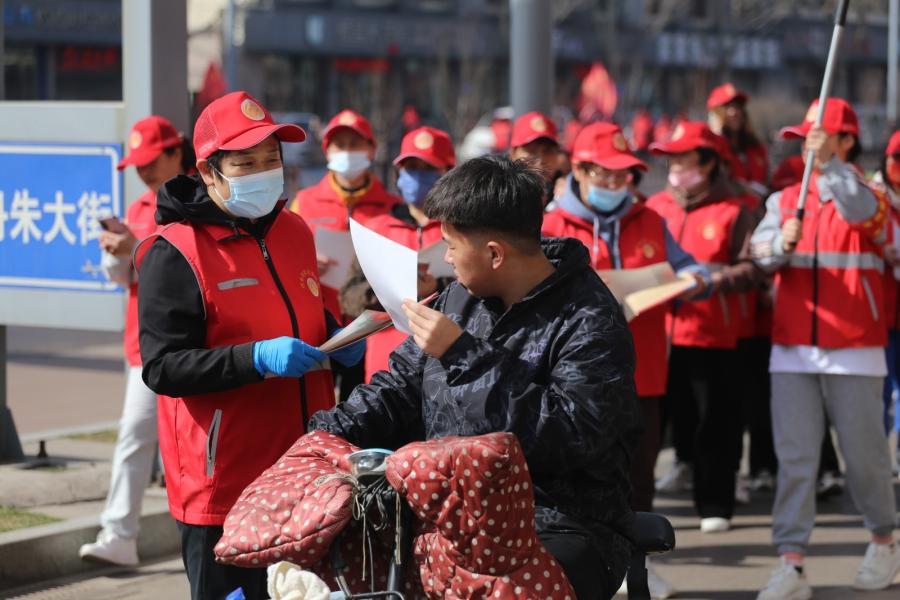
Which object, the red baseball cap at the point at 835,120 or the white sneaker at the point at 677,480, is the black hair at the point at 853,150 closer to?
the red baseball cap at the point at 835,120

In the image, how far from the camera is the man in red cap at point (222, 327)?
14.0 ft

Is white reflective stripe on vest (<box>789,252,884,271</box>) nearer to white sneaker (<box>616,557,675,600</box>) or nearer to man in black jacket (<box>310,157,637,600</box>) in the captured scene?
white sneaker (<box>616,557,675,600</box>)

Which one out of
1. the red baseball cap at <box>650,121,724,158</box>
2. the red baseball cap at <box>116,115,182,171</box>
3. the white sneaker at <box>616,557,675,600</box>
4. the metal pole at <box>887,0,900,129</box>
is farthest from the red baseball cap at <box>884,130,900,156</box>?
the metal pole at <box>887,0,900,129</box>

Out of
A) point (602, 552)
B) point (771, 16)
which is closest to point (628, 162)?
point (602, 552)

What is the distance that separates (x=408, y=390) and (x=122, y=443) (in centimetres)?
326

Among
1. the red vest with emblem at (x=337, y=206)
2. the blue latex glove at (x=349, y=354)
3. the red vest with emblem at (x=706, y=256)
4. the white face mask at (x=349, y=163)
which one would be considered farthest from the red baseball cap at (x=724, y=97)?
the blue latex glove at (x=349, y=354)

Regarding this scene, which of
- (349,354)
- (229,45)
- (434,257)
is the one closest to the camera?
(349,354)

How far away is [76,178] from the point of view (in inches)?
314

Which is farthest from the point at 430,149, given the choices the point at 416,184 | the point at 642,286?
the point at 642,286

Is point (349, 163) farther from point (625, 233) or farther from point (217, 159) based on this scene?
point (217, 159)

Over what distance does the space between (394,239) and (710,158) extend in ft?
6.83

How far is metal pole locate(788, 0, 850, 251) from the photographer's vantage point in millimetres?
6322

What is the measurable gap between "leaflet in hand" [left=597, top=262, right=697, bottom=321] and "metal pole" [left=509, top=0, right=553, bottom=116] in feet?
14.2

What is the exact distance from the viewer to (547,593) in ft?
10.7
